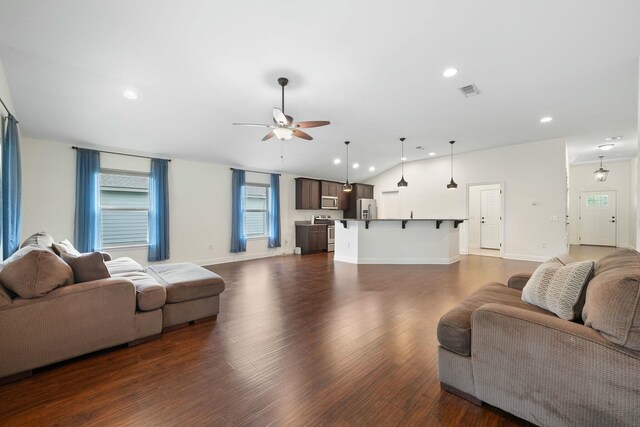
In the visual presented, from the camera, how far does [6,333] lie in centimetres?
185

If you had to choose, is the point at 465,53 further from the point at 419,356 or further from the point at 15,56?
the point at 15,56

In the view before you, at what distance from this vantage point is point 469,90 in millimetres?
3838

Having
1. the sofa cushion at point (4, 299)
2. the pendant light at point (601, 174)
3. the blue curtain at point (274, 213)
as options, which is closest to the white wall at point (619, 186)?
the pendant light at point (601, 174)

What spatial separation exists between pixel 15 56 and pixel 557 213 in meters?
9.75

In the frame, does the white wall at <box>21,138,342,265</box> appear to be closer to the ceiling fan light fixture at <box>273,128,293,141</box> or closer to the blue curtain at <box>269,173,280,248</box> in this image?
the blue curtain at <box>269,173,280,248</box>

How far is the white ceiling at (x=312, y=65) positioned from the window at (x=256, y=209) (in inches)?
82.5

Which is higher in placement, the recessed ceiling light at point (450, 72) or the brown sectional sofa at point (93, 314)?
the recessed ceiling light at point (450, 72)

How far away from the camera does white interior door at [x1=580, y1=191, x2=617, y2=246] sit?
8445 millimetres

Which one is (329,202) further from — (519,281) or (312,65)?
(519,281)

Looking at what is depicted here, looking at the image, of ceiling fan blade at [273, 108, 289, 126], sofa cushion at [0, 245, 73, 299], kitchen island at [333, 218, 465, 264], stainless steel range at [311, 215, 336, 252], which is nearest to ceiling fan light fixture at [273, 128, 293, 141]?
ceiling fan blade at [273, 108, 289, 126]

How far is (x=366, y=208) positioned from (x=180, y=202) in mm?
5995

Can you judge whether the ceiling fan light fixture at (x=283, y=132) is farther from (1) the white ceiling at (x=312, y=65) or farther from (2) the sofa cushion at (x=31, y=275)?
(2) the sofa cushion at (x=31, y=275)

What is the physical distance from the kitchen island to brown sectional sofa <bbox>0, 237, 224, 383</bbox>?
390cm

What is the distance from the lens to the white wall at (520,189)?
6.18 m
